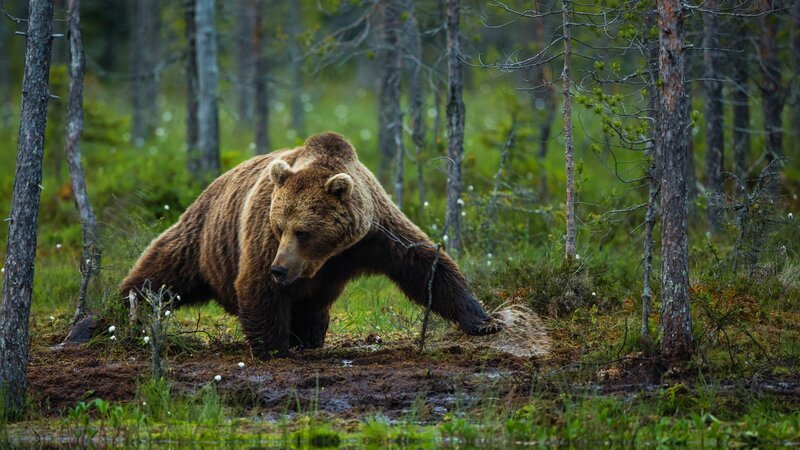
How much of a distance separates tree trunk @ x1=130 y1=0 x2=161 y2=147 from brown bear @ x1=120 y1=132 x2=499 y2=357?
13318mm

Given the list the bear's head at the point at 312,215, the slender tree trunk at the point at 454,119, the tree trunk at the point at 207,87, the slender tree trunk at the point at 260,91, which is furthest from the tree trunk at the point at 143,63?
the bear's head at the point at 312,215

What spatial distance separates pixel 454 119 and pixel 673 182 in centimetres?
451

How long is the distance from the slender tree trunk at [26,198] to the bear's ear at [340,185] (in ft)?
7.20

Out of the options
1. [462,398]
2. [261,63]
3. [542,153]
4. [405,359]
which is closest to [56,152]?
[261,63]

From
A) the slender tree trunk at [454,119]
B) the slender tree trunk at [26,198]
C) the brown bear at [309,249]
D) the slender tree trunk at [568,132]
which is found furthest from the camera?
the slender tree trunk at [454,119]

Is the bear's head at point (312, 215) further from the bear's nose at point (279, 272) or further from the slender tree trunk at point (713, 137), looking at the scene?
the slender tree trunk at point (713, 137)

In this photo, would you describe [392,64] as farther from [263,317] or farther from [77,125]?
[263,317]

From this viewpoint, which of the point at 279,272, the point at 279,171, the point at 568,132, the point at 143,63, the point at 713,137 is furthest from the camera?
the point at 143,63

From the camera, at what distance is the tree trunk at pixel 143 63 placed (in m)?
24.6

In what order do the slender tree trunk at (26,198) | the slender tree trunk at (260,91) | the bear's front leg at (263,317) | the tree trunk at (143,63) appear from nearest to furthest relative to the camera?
the slender tree trunk at (26,198)
the bear's front leg at (263,317)
the slender tree trunk at (260,91)
the tree trunk at (143,63)

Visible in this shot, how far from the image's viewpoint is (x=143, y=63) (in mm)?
26656

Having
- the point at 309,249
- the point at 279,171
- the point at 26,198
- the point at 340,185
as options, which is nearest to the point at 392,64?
the point at 279,171

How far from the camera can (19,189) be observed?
7297mm

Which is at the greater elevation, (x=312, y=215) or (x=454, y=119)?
(x=454, y=119)
